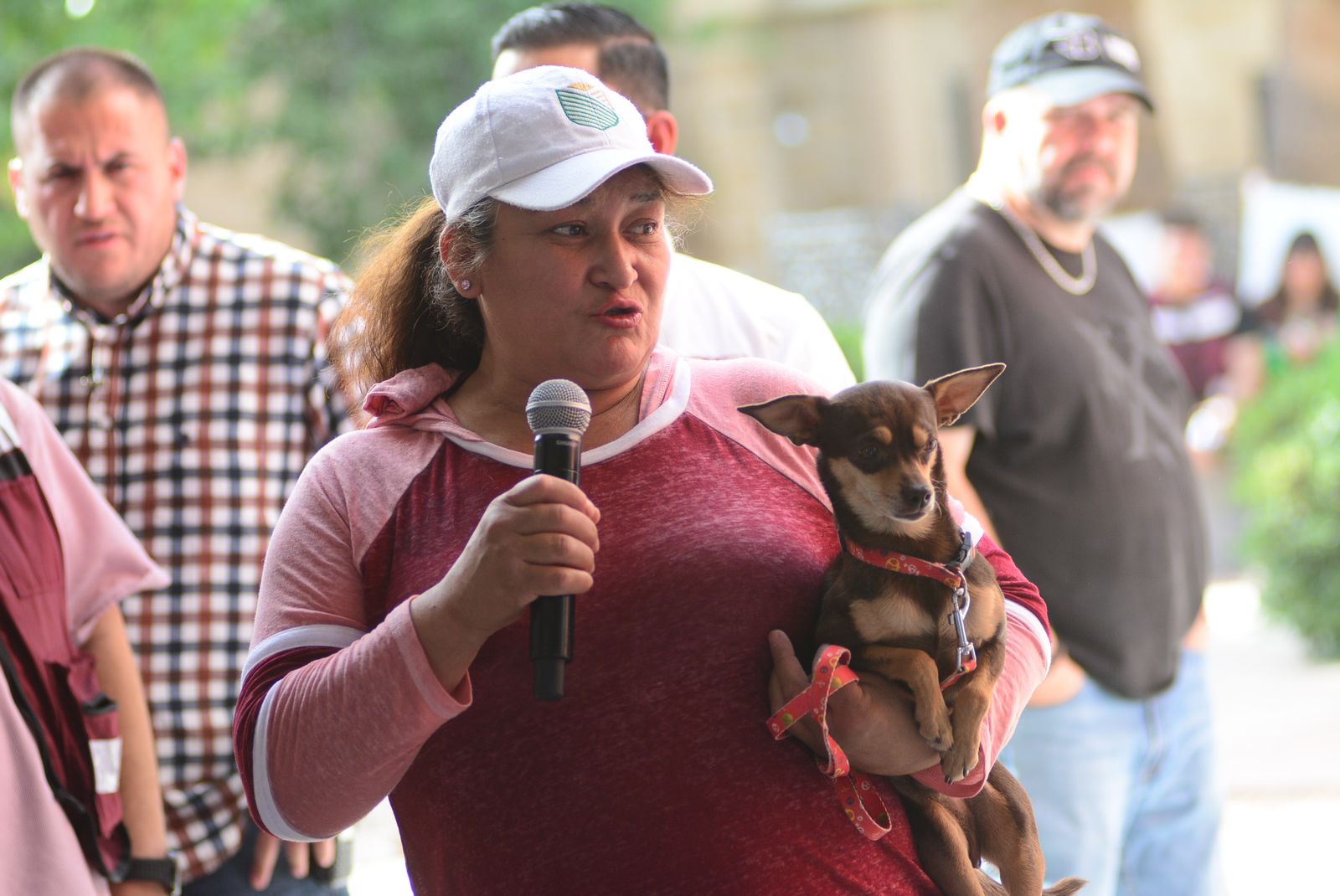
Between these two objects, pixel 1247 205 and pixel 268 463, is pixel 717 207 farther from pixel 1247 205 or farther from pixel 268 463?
pixel 268 463

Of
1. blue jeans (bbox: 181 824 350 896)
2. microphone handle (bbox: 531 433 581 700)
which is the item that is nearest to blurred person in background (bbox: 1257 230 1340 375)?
blue jeans (bbox: 181 824 350 896)

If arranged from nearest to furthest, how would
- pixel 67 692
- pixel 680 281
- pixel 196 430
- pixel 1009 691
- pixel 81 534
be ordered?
pixel 1009 691 → pixel 67 692 → pixel 81 534 → pixel 680 281 → pixel 196 430

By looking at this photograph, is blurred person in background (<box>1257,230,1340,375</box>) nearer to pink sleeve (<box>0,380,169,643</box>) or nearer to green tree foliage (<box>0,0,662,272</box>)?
green tree foliage (<box>0,0,662,272</box>)

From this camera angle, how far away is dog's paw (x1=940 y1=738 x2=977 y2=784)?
2049 mm

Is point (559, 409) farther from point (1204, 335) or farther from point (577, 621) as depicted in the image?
point (1204, 335)

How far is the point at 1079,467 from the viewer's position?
384cm

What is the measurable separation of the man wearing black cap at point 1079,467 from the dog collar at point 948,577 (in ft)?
5.04

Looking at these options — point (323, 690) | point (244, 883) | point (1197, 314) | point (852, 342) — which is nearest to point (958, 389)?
point (323, 690)

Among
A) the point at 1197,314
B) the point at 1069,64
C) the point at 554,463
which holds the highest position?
the point at 1069,64

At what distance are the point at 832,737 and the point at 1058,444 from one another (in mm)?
1989

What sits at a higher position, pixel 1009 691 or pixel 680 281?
pixel 680 281

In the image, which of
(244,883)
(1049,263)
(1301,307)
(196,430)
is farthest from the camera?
(1301,307)

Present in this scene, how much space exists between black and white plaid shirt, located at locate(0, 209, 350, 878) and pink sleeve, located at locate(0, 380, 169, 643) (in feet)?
1.58

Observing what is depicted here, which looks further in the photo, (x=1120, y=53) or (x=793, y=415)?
(x=1120, y=53)
